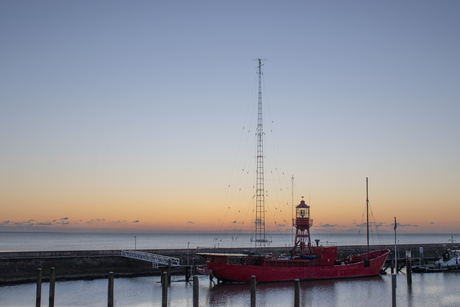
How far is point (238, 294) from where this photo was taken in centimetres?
3919

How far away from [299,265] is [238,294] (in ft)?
34.0

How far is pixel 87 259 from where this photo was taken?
4622 cm

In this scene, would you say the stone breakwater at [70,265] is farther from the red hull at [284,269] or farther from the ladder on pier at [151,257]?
the red hull at [284,269]

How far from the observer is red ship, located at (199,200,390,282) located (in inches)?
1745

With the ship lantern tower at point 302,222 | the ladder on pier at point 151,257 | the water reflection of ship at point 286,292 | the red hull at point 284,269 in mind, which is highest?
the ship lantern tower at point 302,222

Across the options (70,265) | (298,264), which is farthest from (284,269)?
(70,265)

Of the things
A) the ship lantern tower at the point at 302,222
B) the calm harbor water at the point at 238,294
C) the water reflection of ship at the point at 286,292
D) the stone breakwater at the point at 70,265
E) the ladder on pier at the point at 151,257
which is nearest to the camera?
the calm harbor water at the point at 238,294

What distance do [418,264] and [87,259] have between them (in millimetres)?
42023

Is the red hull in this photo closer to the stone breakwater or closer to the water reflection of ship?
the water reflection of ship

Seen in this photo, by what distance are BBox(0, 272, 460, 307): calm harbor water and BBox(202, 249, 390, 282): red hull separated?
834mm

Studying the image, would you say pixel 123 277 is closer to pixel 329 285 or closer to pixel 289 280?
pixel 289 280

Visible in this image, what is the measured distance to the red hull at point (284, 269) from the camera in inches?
1742

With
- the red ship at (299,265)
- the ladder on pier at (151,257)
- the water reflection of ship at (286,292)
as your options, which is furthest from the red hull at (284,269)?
the ladder on pier at (151,257)

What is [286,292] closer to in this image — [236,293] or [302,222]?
[236,293]
